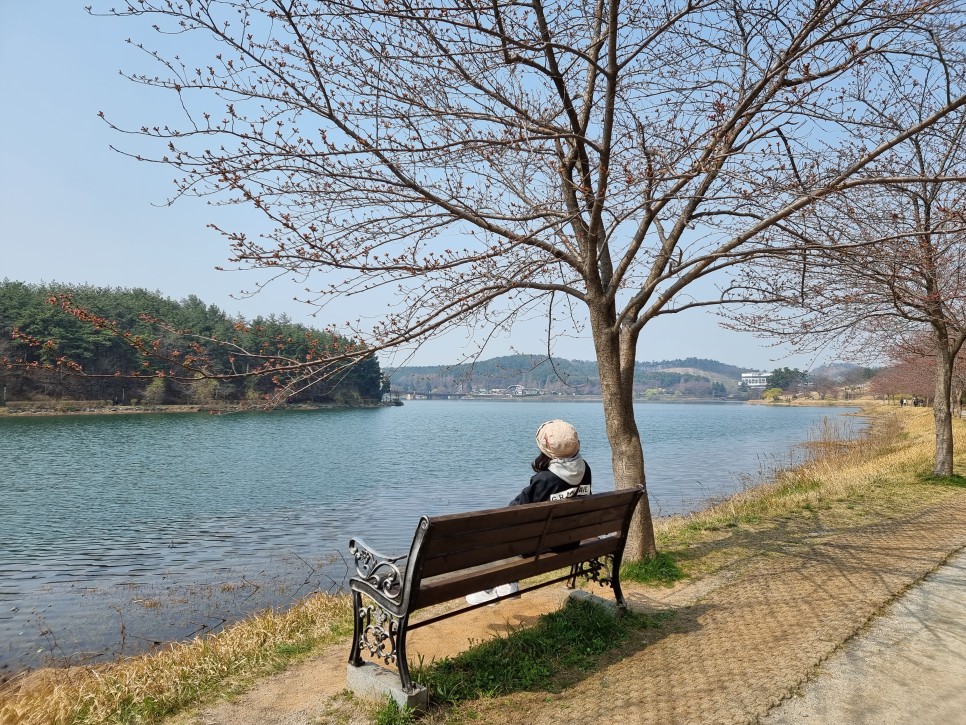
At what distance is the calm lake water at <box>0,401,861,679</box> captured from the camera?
8.61 meters

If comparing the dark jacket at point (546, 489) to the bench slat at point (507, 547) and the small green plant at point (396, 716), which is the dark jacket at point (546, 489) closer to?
the bench slat at point (507, 547)

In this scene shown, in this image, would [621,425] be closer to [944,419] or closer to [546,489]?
[546,489]

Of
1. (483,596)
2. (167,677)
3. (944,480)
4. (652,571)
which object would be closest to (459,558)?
(483,596)

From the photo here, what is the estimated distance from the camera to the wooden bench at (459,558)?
3.55 meters

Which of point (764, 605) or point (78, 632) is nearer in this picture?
point (764, 605)

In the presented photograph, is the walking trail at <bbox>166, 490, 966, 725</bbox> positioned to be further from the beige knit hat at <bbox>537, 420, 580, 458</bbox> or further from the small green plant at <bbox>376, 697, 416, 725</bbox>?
the beige knit hat at <bbox>537, 420, 580, 458</bbox>

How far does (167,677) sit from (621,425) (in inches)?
182

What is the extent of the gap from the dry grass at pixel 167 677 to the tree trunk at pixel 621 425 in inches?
122

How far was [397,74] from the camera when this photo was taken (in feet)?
17.4

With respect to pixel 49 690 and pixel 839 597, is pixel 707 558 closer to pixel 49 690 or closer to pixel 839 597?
pixel 839 597

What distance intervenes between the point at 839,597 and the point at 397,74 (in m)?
5.83

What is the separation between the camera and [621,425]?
6.75 m

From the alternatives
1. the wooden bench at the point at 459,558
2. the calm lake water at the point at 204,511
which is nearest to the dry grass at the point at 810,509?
the wooden bench at the point at 459,558

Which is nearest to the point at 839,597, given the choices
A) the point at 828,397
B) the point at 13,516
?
the point at 13,516
